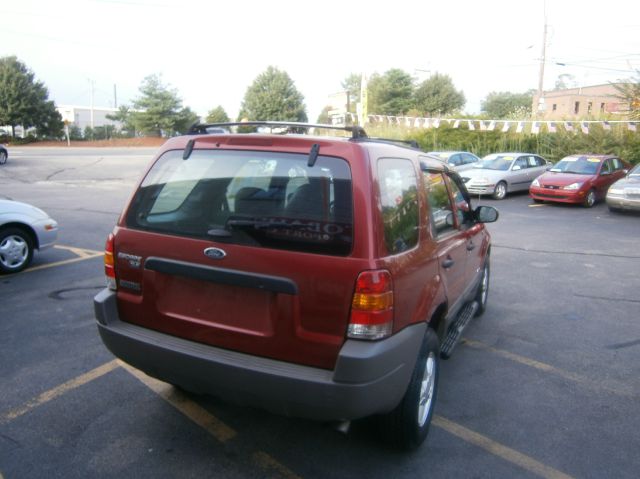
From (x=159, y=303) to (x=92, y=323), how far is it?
2.44m

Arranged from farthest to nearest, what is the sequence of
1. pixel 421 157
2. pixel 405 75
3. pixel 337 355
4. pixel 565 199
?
pixel 405 75 < pixel 565 199 < pixel 421 157 < pixel 337 355

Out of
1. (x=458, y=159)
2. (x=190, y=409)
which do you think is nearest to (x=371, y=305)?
(x=190, y=409)

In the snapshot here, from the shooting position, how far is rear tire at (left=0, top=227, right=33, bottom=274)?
6.56 m

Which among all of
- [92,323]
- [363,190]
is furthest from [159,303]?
[92,323]

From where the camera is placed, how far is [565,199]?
15.4 meters

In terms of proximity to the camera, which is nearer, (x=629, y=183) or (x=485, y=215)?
(x=485, y=215)

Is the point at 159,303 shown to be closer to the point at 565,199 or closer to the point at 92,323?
the point at 92,323

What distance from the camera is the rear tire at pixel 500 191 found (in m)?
17.3

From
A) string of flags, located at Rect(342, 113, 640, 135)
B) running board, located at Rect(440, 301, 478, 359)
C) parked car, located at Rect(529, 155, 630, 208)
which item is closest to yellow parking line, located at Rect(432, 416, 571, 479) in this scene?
running board, located at Rect(440, 301, 478, 359)

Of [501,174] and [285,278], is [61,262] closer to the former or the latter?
[285,278]

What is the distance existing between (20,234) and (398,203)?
585 cm

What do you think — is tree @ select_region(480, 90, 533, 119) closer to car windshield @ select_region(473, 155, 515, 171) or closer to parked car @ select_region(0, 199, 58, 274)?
car windshield @ select_region(473, 155, 515, 171)

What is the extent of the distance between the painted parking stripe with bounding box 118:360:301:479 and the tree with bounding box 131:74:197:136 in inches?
2114

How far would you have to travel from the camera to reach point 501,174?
17484 mm
